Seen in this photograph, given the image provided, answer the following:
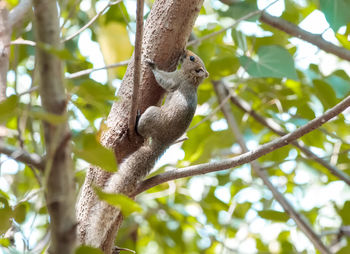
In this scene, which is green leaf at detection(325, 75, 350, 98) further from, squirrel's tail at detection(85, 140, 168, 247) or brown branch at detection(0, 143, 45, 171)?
brown branch at detection(0, 143, 45, 171)

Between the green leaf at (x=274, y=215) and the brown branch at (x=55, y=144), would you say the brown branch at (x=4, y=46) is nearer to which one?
the brown branch at (x=55, y=144)

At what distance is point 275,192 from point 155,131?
642 mm

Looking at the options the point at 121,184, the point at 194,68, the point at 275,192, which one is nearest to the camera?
the point at 121,184

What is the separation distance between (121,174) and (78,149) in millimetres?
544

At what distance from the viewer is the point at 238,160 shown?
3.84ft

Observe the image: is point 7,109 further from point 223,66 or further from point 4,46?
point 223,66

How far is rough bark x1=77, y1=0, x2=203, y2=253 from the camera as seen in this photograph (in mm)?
1276

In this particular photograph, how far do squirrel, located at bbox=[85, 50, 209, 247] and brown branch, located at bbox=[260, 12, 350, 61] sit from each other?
0.48 m

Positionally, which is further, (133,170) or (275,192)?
(275,192)

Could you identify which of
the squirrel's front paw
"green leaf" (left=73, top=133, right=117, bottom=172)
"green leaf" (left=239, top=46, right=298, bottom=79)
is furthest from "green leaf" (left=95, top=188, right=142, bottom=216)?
"green leaf" (left=239, top=46, right=298, bottom=79)

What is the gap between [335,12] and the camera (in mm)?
1672

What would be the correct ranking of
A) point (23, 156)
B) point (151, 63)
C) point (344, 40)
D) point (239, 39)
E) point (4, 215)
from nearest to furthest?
point (23, 156), point (4, 215), point (151, 63), point (239, 39), point (344, 40)

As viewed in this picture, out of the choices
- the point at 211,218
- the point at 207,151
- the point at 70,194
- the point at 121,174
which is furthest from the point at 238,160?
the point at 211,218

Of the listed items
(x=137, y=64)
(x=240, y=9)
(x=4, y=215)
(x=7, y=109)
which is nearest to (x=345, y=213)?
(x=240, y=9)
